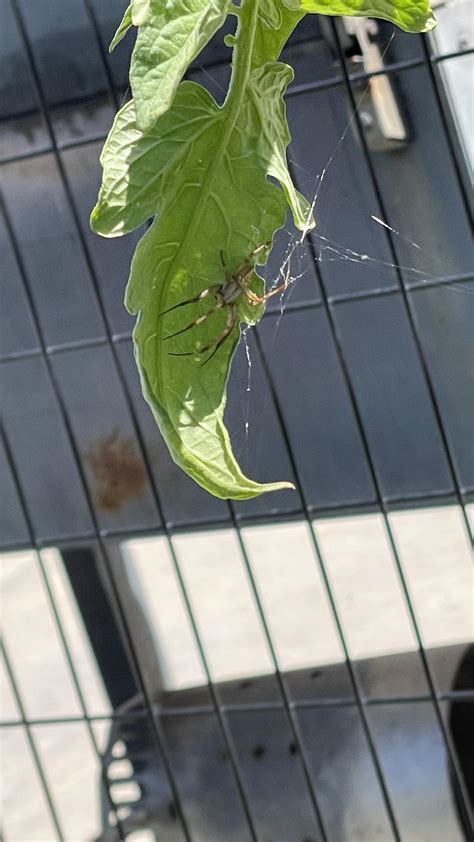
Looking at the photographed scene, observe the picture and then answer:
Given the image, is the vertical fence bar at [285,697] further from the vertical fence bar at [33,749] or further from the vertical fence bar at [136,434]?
the vertical fence bar at [33,749]

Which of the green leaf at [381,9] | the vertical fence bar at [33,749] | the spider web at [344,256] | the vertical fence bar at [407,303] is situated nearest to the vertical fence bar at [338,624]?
the spider web at [344,256]

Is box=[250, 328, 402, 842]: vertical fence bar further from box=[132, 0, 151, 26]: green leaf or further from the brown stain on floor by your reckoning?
box=[132, 0, 151, 26]: green leaf

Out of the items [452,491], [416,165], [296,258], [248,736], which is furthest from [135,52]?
[248,736]

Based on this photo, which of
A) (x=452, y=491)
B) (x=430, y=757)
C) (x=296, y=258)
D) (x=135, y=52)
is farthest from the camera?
(x=430, y=757)

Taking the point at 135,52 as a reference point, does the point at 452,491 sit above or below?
below

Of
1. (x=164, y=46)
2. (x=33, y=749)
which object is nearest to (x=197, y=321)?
(x=164, y=46)

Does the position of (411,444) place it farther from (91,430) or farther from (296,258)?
(91,430)

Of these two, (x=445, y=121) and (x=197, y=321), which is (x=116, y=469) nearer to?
(x=445, y=121)
